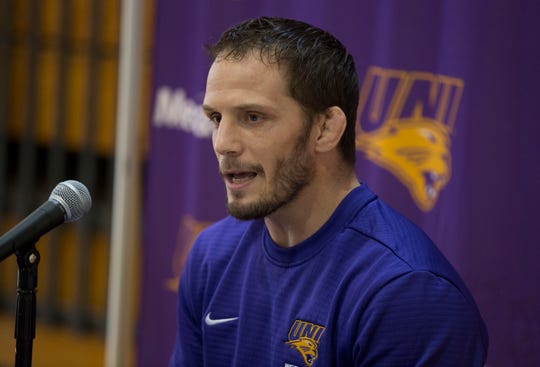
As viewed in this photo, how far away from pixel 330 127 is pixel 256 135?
0.16 metres

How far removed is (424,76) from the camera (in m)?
2.17

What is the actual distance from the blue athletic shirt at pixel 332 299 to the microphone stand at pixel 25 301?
1.46ft

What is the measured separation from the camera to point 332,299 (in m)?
1.49

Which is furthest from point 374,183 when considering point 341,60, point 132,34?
point 132,34

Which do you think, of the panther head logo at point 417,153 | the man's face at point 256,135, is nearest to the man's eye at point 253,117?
the man's face at point 256,135

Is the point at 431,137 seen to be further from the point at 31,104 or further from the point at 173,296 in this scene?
the point at 31,104

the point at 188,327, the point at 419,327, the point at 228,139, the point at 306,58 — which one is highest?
the point at 306,58

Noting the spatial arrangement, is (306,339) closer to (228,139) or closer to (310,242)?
(310,242)

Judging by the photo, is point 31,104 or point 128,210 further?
point 31,104

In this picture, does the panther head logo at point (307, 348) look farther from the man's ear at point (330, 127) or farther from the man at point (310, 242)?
the man's ear at point (330, 127)

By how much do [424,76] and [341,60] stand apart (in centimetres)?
63

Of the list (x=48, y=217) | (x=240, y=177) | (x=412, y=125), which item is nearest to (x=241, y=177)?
(x=240, y=177)

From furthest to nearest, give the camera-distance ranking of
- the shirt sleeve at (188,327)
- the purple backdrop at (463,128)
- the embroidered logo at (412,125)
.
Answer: the embroidered logo at (412,125)
the purple backdrop at (463,128)
the shirt sleeve at (188,327)

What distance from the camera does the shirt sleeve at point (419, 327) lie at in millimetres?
1372
